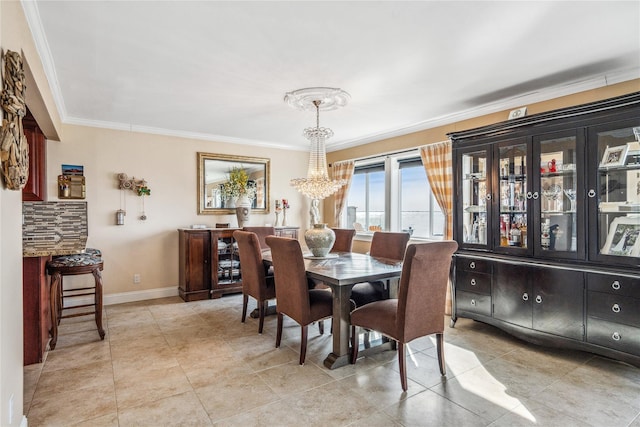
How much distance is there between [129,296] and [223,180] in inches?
79.4

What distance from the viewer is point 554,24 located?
213cm

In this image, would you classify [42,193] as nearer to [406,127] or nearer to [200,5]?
[200,5]

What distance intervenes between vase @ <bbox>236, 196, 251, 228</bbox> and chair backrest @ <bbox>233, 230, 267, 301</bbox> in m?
1.60

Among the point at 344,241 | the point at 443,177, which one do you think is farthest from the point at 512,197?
the point at 344,241

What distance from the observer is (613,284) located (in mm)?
2537

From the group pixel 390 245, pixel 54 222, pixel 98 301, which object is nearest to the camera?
pixel 98 301

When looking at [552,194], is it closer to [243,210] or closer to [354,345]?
[354,345]

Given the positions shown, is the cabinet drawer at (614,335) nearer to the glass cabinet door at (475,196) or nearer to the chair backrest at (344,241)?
the glass cabinet door at (475,196)

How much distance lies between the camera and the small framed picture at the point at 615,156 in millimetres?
2605

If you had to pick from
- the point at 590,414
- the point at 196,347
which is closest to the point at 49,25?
the point at 196,347

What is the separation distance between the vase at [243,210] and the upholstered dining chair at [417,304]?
9.73ft

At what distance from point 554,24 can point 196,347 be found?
3.54m

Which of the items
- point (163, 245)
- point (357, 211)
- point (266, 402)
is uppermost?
point (357, 211)

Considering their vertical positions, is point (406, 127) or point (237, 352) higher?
point (406, 127)
